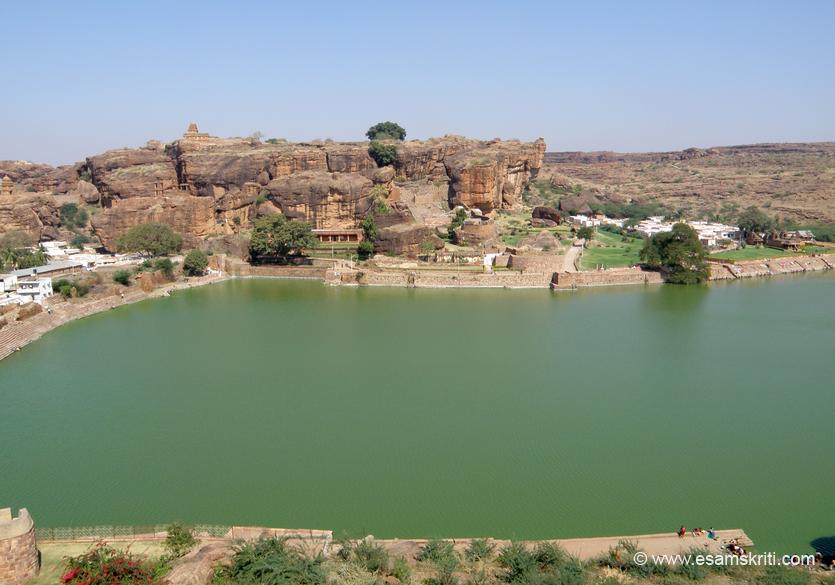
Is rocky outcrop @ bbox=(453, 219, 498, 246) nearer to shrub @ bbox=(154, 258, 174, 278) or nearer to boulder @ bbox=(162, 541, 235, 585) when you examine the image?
shrub @ bbox=(154, 258, 174, 278)

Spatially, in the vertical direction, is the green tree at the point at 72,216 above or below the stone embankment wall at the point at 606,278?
above

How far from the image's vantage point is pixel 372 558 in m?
8.05

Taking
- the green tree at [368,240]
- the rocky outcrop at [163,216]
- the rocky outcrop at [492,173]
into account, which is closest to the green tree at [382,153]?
the rocky outcrop at [492,173]

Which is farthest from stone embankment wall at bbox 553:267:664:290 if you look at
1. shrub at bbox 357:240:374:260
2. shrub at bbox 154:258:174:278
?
shrub at bbox 154:258:174:278

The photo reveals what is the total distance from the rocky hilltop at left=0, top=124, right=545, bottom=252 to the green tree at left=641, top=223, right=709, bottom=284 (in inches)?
445

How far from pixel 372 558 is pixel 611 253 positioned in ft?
91.5

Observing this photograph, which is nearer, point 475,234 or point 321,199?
point 475,234

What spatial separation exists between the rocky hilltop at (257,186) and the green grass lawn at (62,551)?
23326 mm

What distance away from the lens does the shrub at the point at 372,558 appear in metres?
7.98

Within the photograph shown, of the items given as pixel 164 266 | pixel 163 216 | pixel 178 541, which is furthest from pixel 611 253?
pixel 178 541

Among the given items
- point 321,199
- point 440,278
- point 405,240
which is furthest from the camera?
point 321,199

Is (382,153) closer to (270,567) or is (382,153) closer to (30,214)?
(30,214)

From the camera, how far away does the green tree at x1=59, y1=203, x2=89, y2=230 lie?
3650 centimetres

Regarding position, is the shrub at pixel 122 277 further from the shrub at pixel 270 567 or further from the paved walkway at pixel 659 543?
the paved walkway at pixel 659 543
